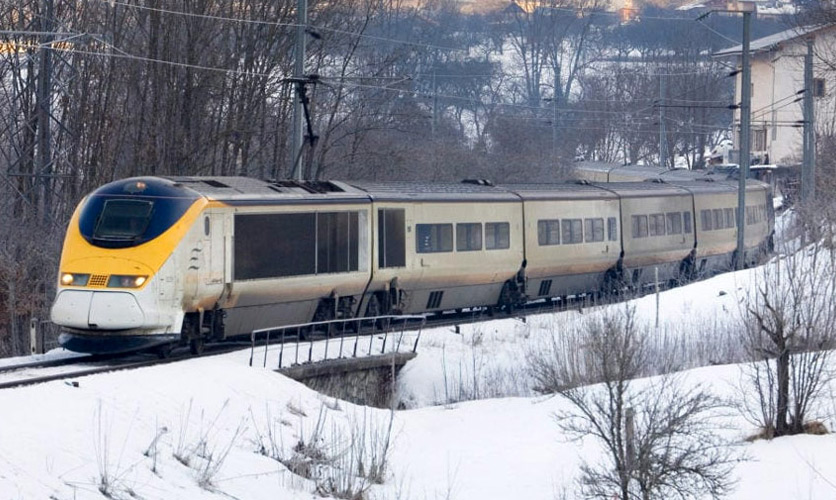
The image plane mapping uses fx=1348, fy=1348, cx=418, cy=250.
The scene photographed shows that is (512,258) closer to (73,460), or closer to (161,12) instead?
(161,12)

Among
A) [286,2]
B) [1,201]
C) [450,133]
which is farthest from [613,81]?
[1,201]

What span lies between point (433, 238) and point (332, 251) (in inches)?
154

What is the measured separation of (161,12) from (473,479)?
21745 millimetres

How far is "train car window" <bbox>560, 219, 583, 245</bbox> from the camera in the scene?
107 feet

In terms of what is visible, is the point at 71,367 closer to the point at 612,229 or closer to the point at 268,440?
the point at 268,440

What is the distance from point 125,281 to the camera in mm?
19844

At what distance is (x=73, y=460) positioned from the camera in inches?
537

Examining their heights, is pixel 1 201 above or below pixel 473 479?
above

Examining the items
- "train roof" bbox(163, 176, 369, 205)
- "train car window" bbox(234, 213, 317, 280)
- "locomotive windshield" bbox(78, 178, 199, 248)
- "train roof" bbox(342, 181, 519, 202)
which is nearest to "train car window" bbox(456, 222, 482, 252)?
"train roof" bbox(342, 181, 519, 202)

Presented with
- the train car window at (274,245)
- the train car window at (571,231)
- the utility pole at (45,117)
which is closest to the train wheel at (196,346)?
the train car window at (274,245)

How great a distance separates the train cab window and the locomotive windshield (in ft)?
64.2

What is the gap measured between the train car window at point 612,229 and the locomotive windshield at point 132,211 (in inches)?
626

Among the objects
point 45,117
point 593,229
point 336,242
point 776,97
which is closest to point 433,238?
point 336,242

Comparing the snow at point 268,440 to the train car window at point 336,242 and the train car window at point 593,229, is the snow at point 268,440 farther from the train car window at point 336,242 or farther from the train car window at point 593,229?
the train car window at point 593,229
